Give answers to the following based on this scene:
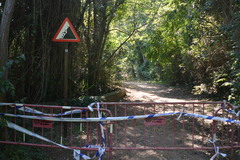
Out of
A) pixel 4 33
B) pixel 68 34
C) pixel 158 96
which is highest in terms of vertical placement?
pixel 68 34

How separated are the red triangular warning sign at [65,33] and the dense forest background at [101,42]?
1005mm

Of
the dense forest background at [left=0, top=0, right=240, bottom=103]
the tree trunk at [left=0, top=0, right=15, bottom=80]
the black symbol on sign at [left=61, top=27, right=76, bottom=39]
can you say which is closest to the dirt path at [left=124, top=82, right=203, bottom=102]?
the dense forest background at [left=0, top=0, right=240, bottom=103]

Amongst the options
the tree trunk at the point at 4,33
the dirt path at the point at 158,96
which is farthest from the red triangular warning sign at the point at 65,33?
the dirt path at the point at 158,96

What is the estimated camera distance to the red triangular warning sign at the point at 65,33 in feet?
16.4

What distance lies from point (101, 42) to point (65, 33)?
15.2ft

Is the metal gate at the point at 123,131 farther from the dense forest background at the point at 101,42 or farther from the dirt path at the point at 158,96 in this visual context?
the dirt path at the point at 158,96

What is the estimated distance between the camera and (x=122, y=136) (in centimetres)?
576

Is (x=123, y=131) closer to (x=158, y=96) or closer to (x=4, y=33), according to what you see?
(x=4, y=33)

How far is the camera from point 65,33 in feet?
16.6

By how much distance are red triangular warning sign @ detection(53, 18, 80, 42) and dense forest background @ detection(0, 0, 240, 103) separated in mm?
1005

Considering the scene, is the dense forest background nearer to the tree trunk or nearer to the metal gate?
the tree trunk

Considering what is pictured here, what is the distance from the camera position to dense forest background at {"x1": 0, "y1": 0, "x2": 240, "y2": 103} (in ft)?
20.5

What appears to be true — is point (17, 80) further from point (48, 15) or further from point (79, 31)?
point (79, 31)

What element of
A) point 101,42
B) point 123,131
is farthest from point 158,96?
point 123,131
